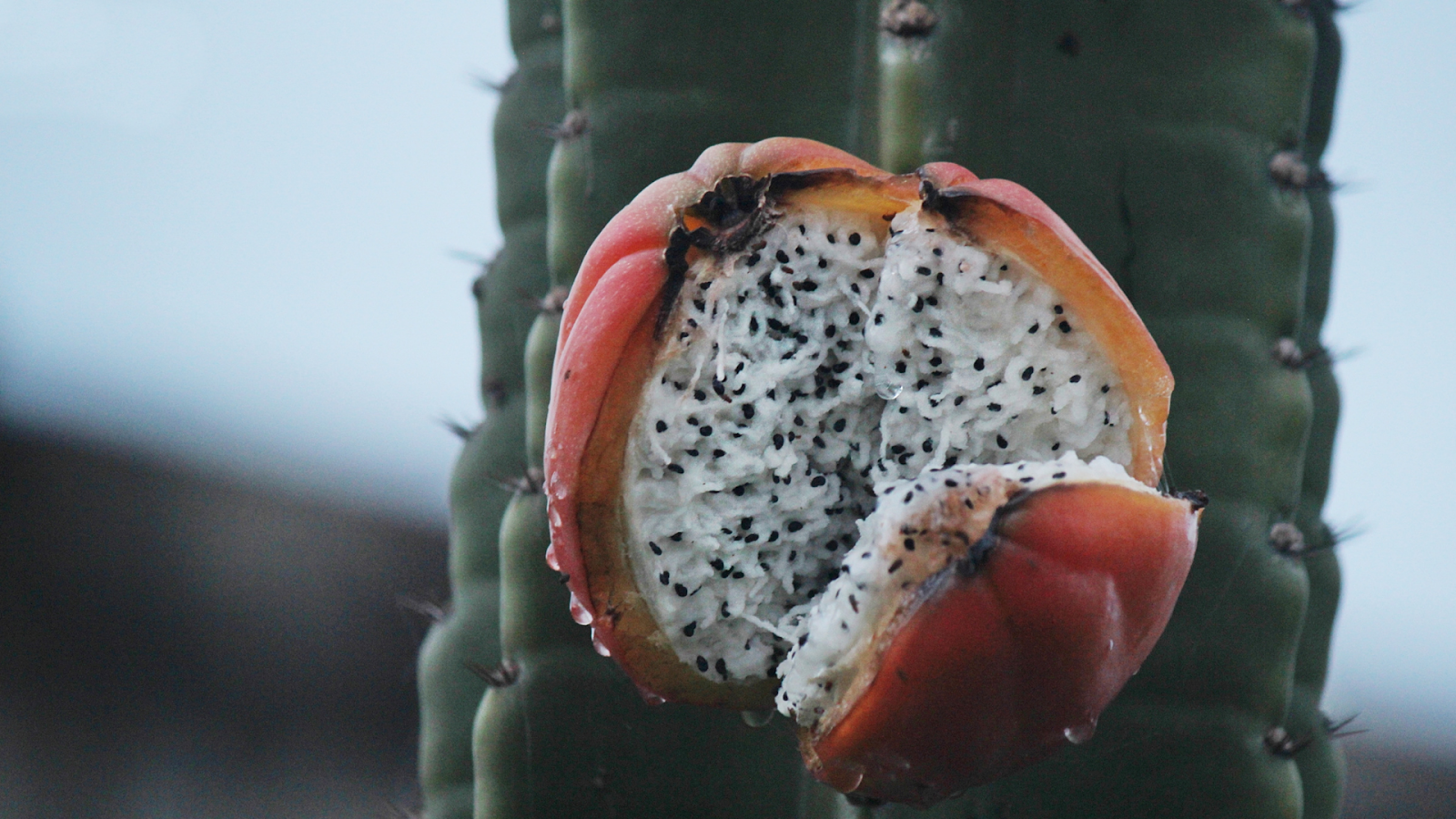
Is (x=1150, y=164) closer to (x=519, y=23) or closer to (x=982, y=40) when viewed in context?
(x=982, y=40)

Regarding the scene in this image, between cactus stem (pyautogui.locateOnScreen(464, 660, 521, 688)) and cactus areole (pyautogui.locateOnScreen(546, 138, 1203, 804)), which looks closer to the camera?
cactus areole (pyautogui.locateOnScreen(546, 138, 1203, 804))

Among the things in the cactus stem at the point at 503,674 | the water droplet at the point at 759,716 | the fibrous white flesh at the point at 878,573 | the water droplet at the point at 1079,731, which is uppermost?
the fibrous white flesh at the point at 878,573

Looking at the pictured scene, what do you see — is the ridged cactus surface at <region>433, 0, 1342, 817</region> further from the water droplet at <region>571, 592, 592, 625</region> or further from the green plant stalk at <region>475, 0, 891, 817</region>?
the water droplet at <region>571, 592, 592, 625</region>

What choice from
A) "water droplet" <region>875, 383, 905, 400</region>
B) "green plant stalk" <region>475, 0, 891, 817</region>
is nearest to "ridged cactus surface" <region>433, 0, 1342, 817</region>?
"green plant stalk" <region>475, 0, 891, 817</region>

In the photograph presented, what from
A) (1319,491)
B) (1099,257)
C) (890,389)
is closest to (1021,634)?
(890,389)

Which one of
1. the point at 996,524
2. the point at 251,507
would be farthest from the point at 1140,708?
the point at 251,507

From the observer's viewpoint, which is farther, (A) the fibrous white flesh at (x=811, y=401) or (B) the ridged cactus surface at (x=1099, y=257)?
(B) the ridged cactus surface at (x=1099, y=257)

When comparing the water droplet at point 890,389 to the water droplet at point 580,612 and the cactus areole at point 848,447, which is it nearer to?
the cactus areole at point 848,447

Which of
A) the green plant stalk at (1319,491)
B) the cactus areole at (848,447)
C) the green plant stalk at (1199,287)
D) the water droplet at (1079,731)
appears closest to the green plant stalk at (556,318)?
the green plant stalk at (1199,287)
